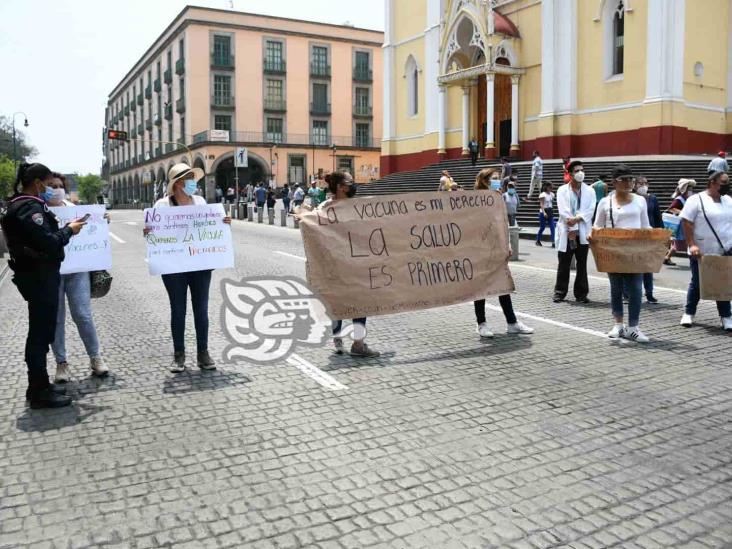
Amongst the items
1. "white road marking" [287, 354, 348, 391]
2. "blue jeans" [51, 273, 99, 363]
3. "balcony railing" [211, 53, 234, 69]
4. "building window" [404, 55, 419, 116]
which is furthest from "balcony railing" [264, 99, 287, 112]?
"blue jeans" [51, 273, 99, 363]

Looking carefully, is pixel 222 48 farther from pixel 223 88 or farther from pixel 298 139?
pixel 298 139

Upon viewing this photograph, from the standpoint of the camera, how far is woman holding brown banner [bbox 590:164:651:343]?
25.5 feet

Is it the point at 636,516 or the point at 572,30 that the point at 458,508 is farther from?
the point at 572,30

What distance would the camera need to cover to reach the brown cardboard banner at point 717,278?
8.06 m

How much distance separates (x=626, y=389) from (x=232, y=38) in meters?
63.9

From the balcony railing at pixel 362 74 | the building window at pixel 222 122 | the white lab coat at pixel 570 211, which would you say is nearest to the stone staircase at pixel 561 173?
the white lab coat at pixel 570 211

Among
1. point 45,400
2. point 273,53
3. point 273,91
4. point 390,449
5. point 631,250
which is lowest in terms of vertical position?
point 390,449

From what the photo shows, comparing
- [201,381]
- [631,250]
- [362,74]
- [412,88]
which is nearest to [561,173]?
→ [412,88]

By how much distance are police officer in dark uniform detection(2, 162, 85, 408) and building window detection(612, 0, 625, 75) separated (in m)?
28.3

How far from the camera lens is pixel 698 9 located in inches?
1094

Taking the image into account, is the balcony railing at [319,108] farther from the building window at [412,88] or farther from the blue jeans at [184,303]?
the blue jeans at [184,303]

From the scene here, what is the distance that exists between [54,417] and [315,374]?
223 cm

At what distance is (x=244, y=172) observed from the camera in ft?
210

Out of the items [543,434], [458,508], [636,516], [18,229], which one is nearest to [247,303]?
[18,229]
